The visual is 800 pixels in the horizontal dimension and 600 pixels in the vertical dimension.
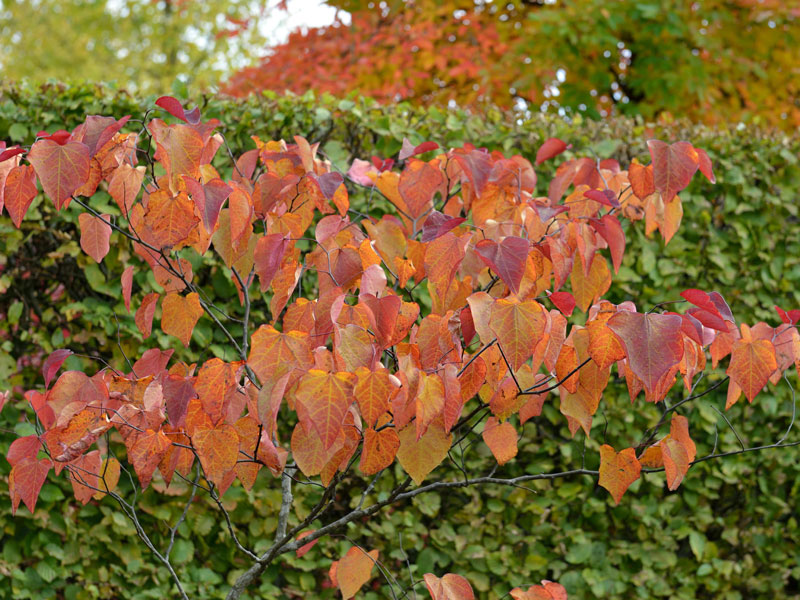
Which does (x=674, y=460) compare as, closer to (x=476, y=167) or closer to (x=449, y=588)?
(x=449, y=588)

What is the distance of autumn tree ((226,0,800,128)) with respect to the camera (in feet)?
16.1

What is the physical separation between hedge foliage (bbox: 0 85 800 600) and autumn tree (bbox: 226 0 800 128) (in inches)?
69.7

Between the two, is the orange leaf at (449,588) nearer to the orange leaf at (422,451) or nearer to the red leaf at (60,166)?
Result: the orange leaf at (422,451)

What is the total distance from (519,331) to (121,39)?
1498 cm

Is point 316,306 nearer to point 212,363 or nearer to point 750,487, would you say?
point 212,363

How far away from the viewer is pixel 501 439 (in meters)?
1.73

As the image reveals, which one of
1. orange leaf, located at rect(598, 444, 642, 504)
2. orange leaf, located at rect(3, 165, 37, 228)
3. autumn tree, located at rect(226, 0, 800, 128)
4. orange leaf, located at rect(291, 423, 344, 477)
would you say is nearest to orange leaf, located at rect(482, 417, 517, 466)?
orange leaf, located at rect(598, 444, 642, 504)

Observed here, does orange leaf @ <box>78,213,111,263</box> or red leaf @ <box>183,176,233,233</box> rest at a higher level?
red leaf @ <box>183,176,233,233</box>

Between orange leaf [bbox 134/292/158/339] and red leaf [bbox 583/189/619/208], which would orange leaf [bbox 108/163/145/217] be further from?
red leaf [bbox 583/189/619/208]

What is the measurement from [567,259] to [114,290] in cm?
174

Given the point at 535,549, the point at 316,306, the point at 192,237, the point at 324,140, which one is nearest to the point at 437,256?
the point at 316,306

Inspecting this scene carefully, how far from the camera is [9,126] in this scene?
9.07ft

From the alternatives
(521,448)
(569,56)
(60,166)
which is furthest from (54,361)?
(569,56)

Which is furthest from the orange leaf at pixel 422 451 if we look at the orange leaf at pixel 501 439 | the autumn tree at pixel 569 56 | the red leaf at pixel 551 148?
the autumn tree at pixel 569 56
